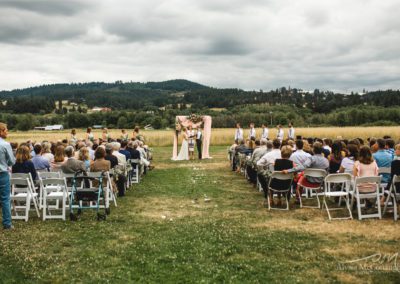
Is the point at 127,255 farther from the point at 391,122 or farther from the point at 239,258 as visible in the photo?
the point at 391,122

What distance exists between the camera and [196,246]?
23.2ft

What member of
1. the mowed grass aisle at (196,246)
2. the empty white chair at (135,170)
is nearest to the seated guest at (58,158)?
the mowed grass aisle at (196,246)

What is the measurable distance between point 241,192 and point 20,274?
8381 mm

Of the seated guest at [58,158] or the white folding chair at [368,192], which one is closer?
the white folding chair at [368,192]

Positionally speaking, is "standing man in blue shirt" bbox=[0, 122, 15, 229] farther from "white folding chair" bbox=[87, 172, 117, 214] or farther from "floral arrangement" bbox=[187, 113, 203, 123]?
"floral arrangement" bbox=[187, 113, 203, 123]

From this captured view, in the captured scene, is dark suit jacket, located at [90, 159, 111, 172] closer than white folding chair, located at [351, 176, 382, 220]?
No

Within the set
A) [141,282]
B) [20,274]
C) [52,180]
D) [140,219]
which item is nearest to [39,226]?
[52,180]

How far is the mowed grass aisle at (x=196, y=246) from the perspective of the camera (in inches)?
225

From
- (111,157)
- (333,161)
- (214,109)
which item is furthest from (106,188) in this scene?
(214,109)

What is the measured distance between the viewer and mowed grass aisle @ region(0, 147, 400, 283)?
5.73 meters

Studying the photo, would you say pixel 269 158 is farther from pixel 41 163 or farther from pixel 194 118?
pixel 194 118

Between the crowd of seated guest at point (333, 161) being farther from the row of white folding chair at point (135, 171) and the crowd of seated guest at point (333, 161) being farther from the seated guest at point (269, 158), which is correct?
the row of white folding chair at point (135, 171)

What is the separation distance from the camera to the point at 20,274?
5.89m

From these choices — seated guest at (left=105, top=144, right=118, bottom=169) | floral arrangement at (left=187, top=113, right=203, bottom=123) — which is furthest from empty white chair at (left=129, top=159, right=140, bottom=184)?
floral arrangement at (left=187, top=113, right=203, bottom=123)
